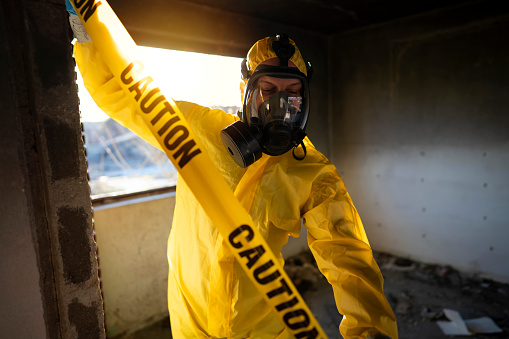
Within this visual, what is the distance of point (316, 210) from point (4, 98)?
94cm

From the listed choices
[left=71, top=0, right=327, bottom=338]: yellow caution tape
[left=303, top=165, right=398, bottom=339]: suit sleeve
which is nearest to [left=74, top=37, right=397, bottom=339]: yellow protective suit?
[left=303, top=165, right=398, bottom=339]: suit sleeve

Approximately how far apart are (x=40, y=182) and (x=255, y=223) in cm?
68

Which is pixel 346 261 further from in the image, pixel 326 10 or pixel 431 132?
pixel 431 132

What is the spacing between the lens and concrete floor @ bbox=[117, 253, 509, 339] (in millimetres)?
2686

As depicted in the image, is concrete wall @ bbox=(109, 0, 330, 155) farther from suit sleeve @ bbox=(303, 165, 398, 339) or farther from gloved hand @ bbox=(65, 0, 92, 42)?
suit sleeve @ bbox=(303, 165, 398, 339)

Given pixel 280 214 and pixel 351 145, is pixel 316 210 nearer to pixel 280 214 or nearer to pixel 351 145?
pixel 280 214

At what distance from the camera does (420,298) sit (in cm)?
311

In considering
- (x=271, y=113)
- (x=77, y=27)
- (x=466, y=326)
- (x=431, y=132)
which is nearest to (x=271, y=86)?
(x=271, y=113)

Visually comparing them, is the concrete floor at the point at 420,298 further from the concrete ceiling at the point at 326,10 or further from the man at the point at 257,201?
the concrete ceiling at the point at 326,10

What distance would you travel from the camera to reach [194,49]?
266 centimetres

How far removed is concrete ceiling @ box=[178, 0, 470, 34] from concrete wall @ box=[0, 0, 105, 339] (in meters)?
2.16

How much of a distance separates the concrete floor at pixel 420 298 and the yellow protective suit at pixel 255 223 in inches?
68.5

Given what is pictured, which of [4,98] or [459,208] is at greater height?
[4,98]

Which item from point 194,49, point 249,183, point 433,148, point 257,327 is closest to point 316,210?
point 249,183
